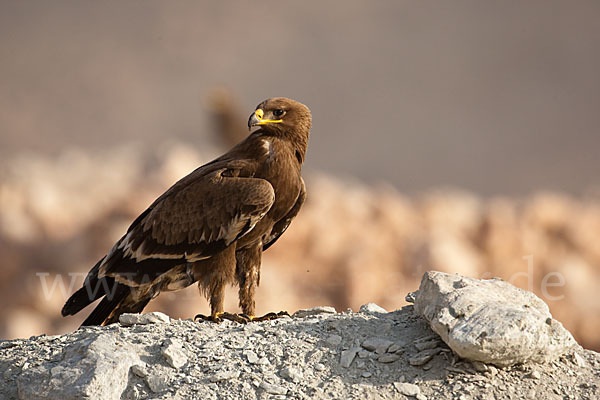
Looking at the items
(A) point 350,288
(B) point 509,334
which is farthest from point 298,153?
(A) point 350,288

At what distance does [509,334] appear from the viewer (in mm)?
3326

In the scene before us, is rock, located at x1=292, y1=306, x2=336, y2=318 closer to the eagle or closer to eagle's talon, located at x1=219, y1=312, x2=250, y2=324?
the eagle

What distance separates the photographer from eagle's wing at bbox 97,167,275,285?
445 cm

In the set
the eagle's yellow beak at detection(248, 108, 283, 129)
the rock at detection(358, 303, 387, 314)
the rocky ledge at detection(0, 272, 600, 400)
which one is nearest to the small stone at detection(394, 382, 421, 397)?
the rocky ledge at detection(0, 272, 600, 400)

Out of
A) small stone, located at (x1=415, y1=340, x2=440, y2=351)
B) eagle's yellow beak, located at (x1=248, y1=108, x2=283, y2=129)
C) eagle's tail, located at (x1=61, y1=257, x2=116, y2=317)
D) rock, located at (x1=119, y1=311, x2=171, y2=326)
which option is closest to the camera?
small stone, located at (x1=415, y1=340, x2=440, y2=351)

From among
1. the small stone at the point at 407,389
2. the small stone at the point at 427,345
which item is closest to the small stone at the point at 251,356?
the small stone at the point at 407,389

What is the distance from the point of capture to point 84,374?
342 centimetres

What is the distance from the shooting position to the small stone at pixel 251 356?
3617mm

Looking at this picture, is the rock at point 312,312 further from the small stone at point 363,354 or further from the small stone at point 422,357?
the small stone at point 422,357

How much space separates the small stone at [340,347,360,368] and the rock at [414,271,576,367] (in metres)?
0.43

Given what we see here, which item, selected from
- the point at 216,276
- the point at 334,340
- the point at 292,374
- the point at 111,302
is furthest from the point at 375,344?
the point at 111,302

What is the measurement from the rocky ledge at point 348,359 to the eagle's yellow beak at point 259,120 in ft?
4.80

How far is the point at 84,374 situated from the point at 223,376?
699mm

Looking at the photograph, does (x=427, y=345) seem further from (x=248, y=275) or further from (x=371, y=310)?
(x=248, y=275)
